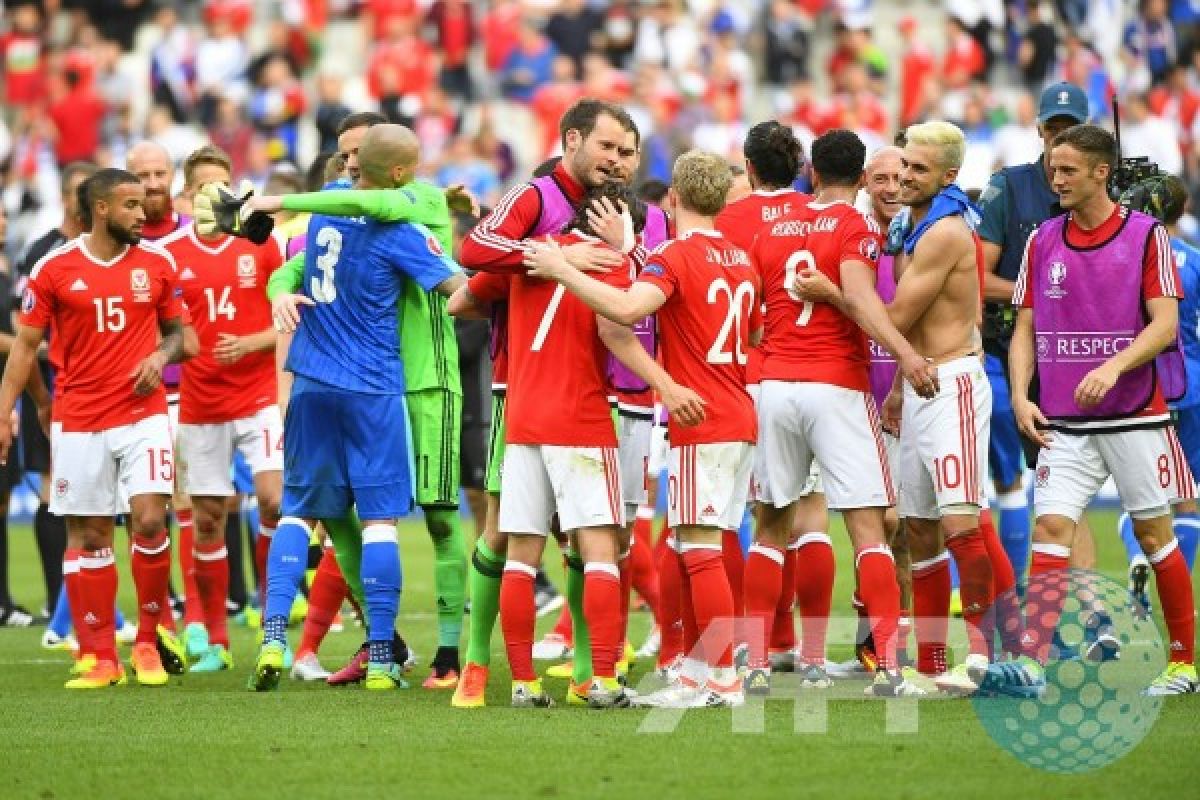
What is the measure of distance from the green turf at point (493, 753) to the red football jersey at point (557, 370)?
1229 mm

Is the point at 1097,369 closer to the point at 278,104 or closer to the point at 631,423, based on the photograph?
the point at 631,423

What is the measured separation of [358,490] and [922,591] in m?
2.78

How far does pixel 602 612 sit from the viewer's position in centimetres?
935

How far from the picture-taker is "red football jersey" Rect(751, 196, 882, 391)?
394 inches

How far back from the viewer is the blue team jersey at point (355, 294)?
1055 cm

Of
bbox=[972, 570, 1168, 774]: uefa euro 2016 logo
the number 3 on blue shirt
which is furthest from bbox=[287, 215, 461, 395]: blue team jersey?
bbox=[972, 570, 1168, 774]: uefa euro 2016 logo

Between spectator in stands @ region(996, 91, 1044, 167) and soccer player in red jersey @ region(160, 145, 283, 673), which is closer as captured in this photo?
soccer player in red jersey @ region(160, 145, 283, 673)

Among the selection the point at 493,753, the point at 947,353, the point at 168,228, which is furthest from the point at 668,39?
the point at 493,753

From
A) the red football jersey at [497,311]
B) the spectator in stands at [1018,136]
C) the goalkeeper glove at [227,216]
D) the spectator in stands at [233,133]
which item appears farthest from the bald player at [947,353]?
the spectator in stands at [233,133]

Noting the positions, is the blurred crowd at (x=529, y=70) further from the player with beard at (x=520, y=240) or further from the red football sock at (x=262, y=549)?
the player with beard at (x=520, y=240)

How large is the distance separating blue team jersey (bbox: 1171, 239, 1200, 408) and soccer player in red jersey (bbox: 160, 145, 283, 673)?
517cm

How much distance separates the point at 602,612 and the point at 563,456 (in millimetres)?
692

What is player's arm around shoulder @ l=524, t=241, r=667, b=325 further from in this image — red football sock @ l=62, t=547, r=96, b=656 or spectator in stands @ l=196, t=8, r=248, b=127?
spectator in stands @ l=196, t=8, r=248, b=127

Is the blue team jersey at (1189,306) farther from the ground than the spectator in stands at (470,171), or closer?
closer
